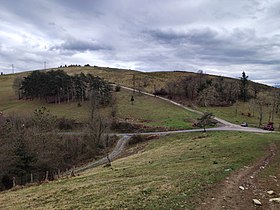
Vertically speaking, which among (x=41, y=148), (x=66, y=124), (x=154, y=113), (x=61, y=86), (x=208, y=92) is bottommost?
(x=41, y=148)

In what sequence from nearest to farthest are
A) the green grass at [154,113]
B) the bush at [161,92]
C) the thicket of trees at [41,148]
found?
the thicket of trees at [41,148], the green grass at [154,113], the bush at [161,92]

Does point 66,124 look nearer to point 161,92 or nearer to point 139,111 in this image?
point 139,111

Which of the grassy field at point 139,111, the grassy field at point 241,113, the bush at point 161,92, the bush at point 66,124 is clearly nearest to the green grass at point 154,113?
the grassy field at point 139,111

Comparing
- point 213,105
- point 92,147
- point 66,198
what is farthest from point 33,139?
point 213,105

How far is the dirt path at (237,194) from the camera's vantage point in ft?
42.8

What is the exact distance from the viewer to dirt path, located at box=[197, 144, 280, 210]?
13.0m

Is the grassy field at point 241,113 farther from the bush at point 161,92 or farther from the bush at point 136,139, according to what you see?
the bush at point 136,139

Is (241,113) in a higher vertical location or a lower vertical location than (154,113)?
lower

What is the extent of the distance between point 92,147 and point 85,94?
46.8 metres

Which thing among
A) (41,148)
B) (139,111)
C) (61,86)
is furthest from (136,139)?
(61,86)

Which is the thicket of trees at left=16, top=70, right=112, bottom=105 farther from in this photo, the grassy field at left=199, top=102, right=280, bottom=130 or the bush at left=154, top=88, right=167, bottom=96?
the grassy field at left=199, top=102, right=280, bottom=130

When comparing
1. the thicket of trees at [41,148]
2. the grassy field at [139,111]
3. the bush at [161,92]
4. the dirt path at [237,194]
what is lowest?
the thicket of trees at [41,148]

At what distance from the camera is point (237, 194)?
14.7m

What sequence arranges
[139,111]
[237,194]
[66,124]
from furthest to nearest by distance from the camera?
[139,111]
[66,124]
[237,194]
